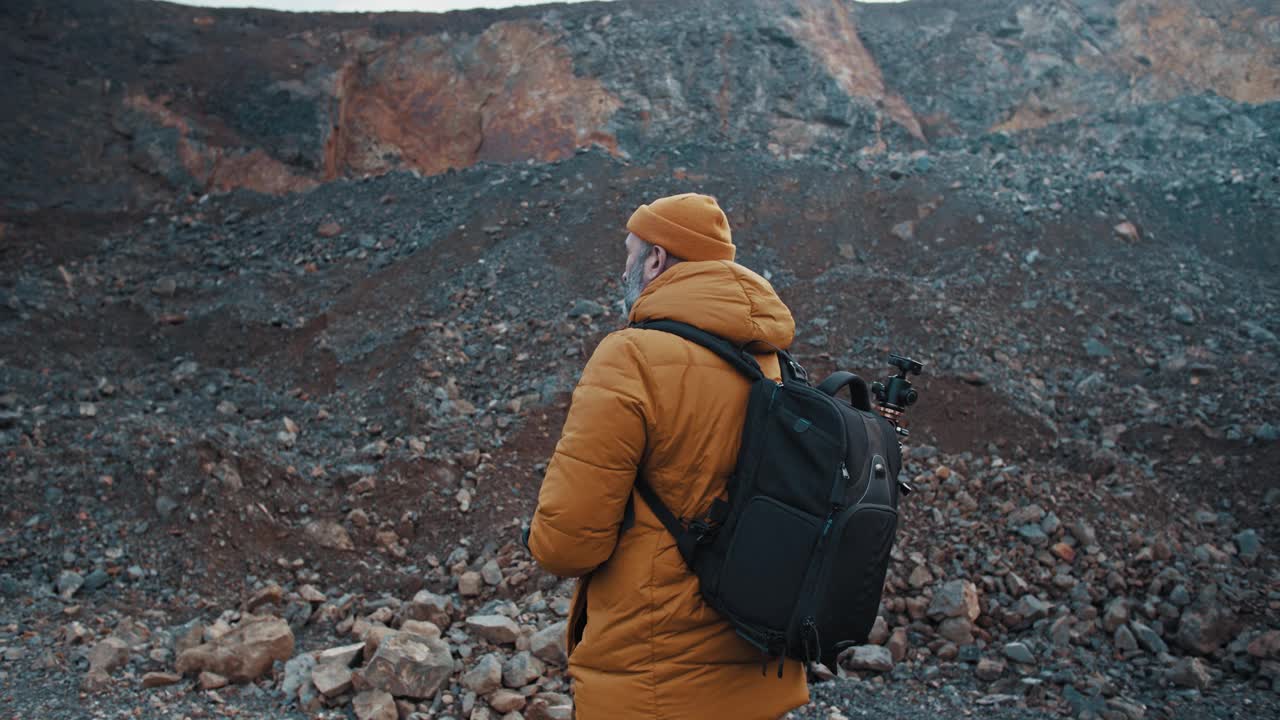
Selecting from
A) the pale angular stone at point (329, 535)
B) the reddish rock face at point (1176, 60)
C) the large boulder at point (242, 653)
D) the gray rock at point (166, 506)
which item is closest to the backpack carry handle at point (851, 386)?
the large boulder at point (242, 653)

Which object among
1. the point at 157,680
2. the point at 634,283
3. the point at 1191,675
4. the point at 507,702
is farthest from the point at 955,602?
the point at 157,680

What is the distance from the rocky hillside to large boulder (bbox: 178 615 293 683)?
17mm

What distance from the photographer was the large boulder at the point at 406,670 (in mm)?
3842

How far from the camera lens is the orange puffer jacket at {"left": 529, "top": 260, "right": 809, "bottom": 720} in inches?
80.8

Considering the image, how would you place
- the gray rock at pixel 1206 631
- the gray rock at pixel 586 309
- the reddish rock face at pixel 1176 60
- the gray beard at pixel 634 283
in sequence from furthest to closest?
the reddish rock face at pixel 1176 60
the gray rock at pixel 586 309
the gray rock at pixel 1206 631
the gray beard at pixel 634 283

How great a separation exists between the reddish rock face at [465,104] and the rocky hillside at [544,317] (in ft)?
0.24

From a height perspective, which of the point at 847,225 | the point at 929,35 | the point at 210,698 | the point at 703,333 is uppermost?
the point at 929,35

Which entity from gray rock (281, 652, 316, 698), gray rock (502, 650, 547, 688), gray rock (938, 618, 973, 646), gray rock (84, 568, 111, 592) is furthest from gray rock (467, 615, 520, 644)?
gray rock (84, 568, 111, 592)

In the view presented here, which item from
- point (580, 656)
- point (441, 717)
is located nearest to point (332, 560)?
point (441, 717)

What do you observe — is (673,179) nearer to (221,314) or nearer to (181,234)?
(221,314)

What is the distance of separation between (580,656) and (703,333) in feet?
3.08

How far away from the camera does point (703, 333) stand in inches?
85.1

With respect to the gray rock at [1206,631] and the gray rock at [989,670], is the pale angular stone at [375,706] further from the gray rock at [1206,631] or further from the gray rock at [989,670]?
the gray rock at [1206,631]

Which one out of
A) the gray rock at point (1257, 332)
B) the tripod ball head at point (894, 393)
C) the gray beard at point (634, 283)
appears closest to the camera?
the gray beard at point (634, 283)
